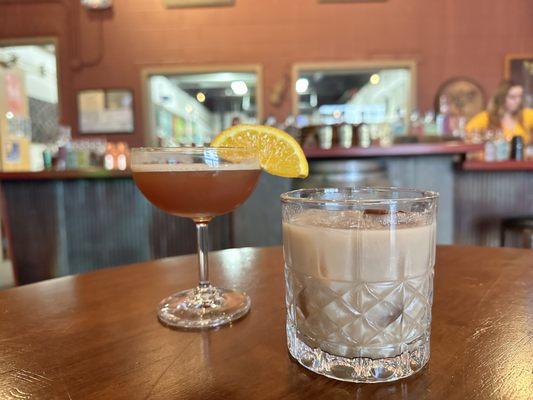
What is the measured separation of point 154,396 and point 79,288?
480 mm

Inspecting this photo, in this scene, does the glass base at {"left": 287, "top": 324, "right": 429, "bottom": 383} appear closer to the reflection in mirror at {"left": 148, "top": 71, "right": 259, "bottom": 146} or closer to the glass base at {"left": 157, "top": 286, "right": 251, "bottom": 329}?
the glass base at {"left": 157, "top": 286, "right": 251, "bottom": 329}

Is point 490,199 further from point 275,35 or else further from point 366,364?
point 275,35

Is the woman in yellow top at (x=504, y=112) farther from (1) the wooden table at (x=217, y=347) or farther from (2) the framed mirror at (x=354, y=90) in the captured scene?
(1) the wooden table at (x=217, y=347)

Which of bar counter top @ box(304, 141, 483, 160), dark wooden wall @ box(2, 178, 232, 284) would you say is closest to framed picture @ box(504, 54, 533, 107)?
bar counter top @ box(304, 141, 483, 160)

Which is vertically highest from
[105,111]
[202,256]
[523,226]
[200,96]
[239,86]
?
[200,96]

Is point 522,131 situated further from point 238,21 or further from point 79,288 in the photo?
point 79,288

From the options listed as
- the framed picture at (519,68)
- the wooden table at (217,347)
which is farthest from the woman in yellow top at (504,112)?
the wooden table at (217,347)

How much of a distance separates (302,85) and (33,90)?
17.0 ft

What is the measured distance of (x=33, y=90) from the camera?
25.7ft

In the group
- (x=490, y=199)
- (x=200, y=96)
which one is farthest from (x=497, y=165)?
(x=200, y=96)

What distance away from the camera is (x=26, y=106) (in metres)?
7.31

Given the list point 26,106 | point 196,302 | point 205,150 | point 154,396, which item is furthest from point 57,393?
point 26,106

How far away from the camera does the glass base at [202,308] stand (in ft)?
2.12

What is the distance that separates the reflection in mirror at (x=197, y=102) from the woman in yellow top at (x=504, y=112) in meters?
2.64
